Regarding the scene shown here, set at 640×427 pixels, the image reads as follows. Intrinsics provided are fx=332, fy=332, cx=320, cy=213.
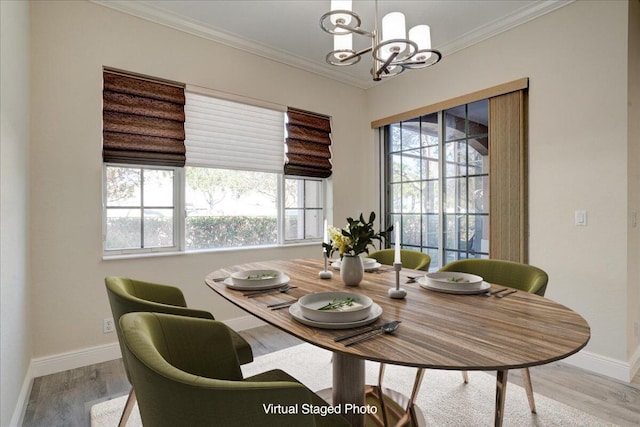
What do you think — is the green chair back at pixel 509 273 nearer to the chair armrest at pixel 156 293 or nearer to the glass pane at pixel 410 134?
the chair armrest at pixel 156 293

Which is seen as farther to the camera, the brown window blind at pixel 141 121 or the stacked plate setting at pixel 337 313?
the brown window blind at pixel 141 121

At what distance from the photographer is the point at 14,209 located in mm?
1802

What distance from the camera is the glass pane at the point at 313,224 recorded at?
3834mm

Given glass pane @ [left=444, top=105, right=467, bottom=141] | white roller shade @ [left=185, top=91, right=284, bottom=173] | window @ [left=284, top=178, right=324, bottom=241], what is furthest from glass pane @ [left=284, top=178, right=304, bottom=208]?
glass pane @ [left=444, top=105, right=467, bottom=141]

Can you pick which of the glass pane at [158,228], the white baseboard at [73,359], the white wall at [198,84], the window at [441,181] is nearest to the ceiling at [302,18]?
the white wall at [198,84]

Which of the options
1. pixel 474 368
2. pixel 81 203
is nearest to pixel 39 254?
pixel 81 203

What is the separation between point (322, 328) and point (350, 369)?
468mm

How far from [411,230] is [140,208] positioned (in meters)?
2.80

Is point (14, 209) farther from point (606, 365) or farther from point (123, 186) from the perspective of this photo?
point (606, 365)

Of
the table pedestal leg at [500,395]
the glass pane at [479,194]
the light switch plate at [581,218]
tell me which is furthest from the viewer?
the glass pane at [479,194]

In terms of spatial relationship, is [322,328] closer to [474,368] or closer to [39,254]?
[474,368]

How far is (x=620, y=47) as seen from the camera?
227 centimetres

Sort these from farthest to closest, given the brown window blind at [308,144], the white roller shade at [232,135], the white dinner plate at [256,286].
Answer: the brown window blind at [308,144] → the white roller shade at [232,135] → the white dinner plate at [256,286]

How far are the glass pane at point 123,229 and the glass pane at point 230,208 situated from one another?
1.32 ft
